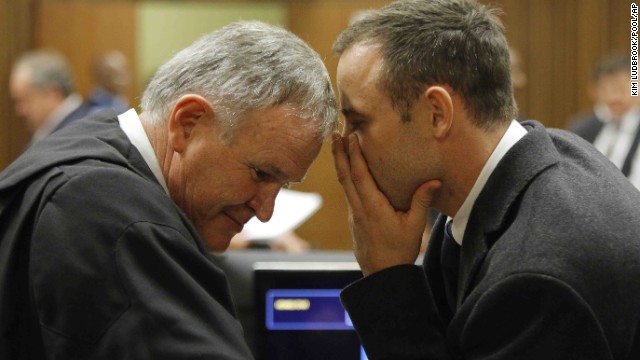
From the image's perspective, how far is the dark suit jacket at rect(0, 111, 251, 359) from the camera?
5.21 feet

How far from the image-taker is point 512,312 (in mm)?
1719

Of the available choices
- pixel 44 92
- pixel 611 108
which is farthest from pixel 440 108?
pixel 44 92

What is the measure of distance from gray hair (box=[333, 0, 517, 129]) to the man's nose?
303 millimetres

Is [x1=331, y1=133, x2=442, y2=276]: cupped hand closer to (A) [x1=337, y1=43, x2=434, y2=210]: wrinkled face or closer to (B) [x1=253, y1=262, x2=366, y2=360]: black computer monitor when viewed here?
(A) [x1=337, y1=43, x2=434, y2=210]: wrinkled face

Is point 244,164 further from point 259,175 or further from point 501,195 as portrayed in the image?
point 501,195

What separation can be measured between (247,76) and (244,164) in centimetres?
17

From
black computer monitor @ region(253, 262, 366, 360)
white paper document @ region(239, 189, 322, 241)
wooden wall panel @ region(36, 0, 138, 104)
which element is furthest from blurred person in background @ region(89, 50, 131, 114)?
black computer monitor @ region(253, 262, 366, 360)

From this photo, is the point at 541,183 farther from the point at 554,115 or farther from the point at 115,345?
the point at 554,115

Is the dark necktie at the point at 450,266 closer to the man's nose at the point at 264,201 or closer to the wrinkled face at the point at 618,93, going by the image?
the man's nose at the point at 264,201

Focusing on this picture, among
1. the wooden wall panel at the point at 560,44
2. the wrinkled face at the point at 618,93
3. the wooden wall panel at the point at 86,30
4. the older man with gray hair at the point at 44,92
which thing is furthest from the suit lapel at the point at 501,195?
the wooden wall panel at the point at 86,30

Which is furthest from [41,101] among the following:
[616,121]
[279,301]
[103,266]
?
[103,266]

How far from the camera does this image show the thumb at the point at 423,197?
6.77ft

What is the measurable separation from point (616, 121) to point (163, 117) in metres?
4.89

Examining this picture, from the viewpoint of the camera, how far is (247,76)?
5.99 feet
